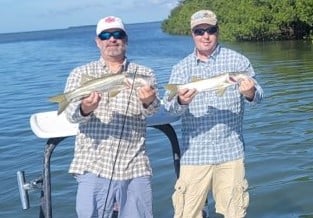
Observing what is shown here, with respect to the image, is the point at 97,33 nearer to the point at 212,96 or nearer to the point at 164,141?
the point at 212,96

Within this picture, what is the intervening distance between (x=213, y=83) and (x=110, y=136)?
0.95 m

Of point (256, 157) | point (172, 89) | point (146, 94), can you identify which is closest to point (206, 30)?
point (172, 89)

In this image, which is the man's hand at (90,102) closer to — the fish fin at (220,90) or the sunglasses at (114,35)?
the sunglasses at (114,35)

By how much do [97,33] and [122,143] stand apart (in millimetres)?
922

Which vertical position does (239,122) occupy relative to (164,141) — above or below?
above

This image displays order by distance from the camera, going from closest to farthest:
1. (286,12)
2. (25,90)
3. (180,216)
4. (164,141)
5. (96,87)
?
(96,87) < (180,216) < (164,141) < (25,90) < (286,12)

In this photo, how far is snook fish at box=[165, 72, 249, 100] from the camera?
499 centimetres

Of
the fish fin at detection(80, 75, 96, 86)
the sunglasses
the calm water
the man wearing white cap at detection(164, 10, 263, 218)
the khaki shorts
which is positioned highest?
the sunglasses

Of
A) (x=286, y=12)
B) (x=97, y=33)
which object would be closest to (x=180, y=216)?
(x=97, y=33)

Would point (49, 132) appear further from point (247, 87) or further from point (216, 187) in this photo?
point (247, 87)

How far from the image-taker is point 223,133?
5.23 m

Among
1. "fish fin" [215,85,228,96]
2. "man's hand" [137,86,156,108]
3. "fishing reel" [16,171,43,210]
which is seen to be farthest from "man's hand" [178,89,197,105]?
"fishing reel" [16,171,43,210]

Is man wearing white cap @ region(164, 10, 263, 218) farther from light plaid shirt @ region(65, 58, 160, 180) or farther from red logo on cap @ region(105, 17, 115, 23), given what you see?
red logo on cap @ region(105, 17, 115, 23)

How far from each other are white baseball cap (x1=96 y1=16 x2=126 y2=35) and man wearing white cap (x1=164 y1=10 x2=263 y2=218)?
653 mm
